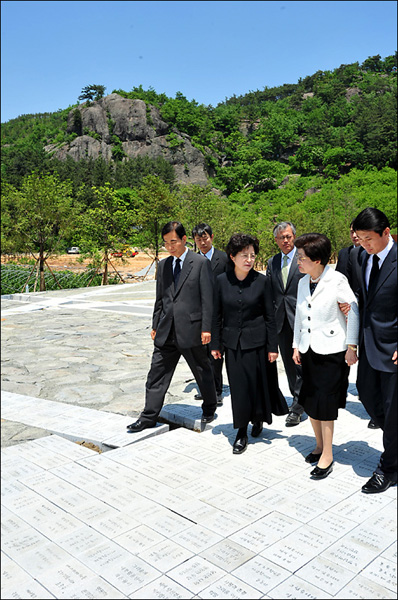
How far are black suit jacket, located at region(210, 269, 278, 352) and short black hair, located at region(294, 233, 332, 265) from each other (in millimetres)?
581

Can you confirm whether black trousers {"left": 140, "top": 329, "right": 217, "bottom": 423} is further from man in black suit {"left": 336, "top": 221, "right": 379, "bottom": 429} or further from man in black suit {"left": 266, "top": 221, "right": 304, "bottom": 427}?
man in black suit {"left": 336, "top": 221, "right": 379, "bottom": 429}

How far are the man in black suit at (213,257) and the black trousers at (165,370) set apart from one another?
561mm

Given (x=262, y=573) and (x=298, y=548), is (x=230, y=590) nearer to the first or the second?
(x=262, y=573)

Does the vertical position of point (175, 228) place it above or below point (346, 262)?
above

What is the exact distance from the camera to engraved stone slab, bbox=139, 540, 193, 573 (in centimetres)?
237

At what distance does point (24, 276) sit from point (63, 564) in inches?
678

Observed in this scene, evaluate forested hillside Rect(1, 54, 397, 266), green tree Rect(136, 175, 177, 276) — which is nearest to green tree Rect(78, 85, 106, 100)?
forested hillside Rect(1, 54, 397, 266)

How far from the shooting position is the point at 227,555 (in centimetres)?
245

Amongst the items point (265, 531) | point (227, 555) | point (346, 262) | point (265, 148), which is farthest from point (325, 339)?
point (265, 148)

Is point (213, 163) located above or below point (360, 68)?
below

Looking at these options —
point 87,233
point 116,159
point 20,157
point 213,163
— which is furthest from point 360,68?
point 87,233

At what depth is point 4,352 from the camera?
7.67 meters

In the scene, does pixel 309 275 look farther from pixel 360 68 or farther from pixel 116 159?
pixel 360 68

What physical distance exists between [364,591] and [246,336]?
6.41 feet
